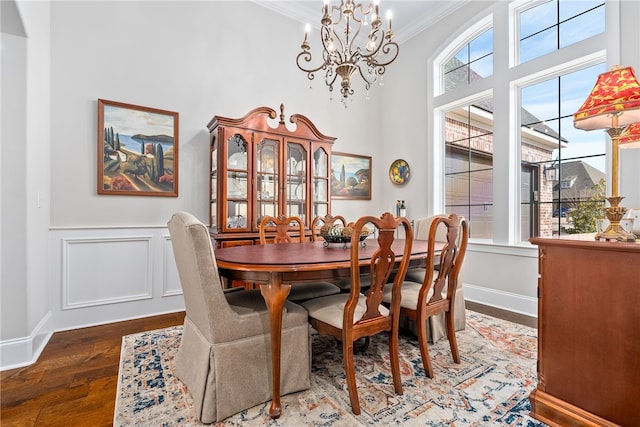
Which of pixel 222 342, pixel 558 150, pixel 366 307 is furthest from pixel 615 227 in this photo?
pixel 558 150

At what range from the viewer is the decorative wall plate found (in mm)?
4539

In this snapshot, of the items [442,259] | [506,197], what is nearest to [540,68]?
[506,197]

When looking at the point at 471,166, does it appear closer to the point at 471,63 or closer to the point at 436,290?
the point at 471,63

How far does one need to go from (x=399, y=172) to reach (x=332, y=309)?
10.7ft

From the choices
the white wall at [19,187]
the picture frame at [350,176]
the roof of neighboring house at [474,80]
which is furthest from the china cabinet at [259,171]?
the roof of neighboring house at [474,80]

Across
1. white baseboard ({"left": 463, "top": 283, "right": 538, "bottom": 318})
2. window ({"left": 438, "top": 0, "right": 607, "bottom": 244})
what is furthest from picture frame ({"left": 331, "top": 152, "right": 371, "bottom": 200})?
white baseboard ({"left": 463, "top": 283, "right": 538, "bottom": 318})

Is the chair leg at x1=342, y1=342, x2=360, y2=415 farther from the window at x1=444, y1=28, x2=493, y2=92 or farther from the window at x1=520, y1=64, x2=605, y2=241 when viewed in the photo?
the window at x1=444, y1=28, x2=493, y2=92

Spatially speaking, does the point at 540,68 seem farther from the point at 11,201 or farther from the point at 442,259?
the point at 11,201

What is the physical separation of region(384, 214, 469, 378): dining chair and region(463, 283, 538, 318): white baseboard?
5.11 ft

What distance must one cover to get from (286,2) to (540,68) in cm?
298

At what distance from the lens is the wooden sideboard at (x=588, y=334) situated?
1295mm

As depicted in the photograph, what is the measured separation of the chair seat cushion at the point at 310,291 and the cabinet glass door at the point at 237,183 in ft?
4.25

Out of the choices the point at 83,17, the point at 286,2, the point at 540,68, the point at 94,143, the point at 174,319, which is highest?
the point at 286,2

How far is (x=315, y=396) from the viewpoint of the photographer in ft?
5.68
